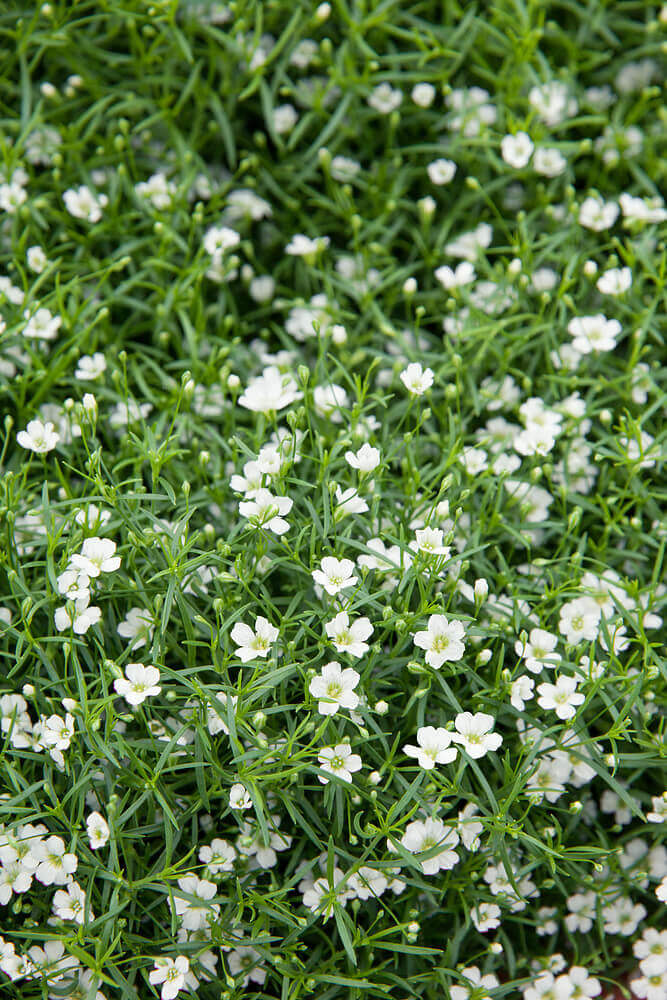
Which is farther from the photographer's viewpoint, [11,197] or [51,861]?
[11,197]

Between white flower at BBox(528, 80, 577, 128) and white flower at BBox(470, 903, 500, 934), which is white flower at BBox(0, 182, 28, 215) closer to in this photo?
white flower at BBox(528, 80, 577, 128)

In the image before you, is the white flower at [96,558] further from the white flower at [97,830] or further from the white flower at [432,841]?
the white flower at [432,841]

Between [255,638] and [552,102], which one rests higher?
[552,102]

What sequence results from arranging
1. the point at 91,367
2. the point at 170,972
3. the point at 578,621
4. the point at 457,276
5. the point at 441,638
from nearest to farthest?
1. the point at 170,972
2. the point at 441,638
3. the point at 578,621
4. the point at 91,367
5. the point at 457,276

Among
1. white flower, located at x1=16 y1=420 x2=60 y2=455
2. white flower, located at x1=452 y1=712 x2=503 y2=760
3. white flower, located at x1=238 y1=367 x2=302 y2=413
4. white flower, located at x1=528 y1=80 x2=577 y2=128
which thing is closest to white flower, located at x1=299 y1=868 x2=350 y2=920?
white flower, located at x1=452 y1=712 x2=503 y2=760

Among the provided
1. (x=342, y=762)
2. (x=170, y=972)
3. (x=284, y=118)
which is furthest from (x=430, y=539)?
(x=284, y=118)

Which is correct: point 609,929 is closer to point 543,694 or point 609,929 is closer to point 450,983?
point 450,983

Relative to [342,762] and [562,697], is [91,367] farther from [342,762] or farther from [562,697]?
[562,697]
